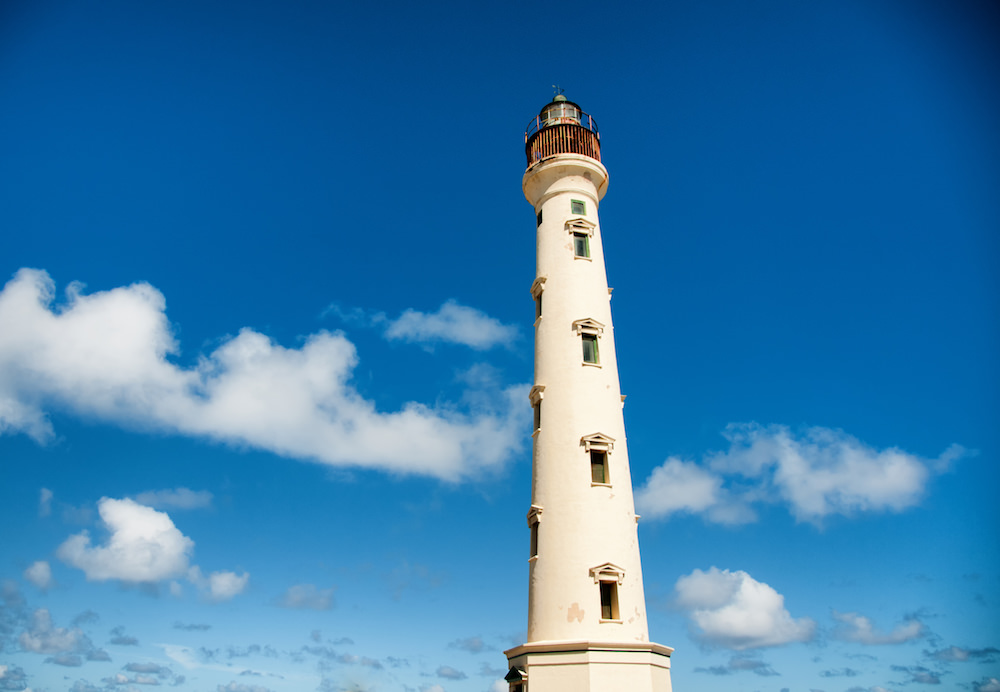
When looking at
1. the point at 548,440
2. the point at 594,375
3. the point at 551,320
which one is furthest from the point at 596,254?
the point at 548,440

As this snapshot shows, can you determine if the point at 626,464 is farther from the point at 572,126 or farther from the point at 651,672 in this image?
the point at 572,126

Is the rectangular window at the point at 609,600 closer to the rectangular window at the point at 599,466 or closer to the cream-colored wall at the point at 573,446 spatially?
the cream-colored wall at the point at 573,446

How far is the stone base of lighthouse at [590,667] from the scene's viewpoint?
24719mm

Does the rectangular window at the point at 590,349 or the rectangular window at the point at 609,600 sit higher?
the rectangular window at the point at 590,349

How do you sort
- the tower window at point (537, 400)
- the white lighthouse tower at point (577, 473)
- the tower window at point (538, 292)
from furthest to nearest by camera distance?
the tower window at point (538, 292)
the tower window at point (537, 400)
the white lighthouse tower at point (577, 473)

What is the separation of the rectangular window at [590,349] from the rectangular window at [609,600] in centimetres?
1033

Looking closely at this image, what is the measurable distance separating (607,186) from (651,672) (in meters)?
25.4

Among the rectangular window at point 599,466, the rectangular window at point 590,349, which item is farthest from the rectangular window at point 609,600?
the rectangular window at point 590,349

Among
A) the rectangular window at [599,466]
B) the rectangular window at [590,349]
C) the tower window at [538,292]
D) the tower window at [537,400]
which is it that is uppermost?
the tower window at [538,292]

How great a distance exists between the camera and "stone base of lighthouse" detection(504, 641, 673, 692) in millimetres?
24719

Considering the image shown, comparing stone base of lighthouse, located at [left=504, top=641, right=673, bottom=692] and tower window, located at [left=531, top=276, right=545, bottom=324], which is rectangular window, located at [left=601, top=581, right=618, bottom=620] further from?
tower window, located at [left=531, top=276, right=545, bottom=324]

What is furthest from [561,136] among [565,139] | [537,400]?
[537,400]

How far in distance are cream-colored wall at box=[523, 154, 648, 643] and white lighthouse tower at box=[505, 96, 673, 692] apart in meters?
0.05

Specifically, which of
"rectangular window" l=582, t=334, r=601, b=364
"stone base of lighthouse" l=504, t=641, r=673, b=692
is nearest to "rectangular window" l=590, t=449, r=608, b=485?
"rectangular window" l=582, t=334, r=601, b=364
